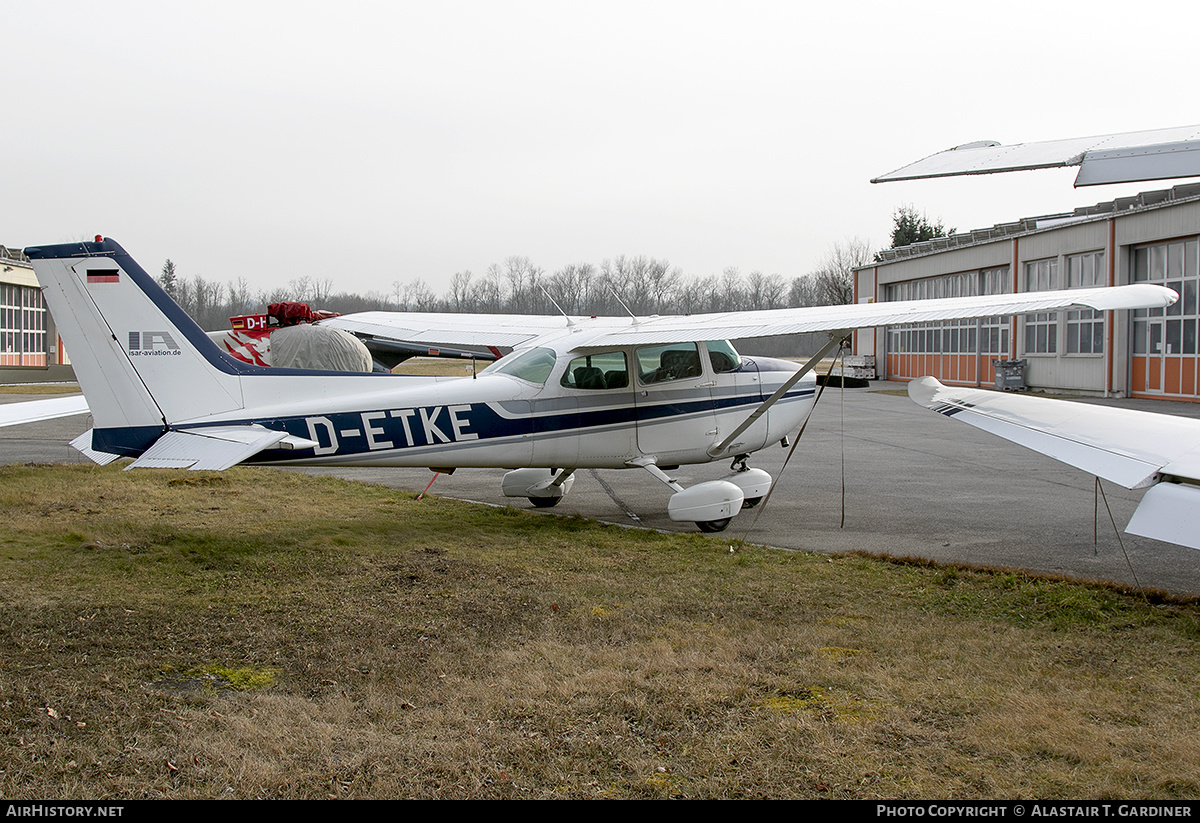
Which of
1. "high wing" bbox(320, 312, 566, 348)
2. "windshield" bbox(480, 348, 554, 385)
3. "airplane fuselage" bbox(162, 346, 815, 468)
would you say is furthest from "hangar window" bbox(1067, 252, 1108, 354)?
"windshield" bbox(480, 348, 554, 385)

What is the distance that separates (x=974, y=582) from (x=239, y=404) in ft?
19.9

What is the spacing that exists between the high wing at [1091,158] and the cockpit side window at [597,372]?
304 centimetres

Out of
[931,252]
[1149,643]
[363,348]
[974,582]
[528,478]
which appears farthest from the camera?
[931,252]

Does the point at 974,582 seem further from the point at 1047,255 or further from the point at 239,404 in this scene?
the point at 1047,255

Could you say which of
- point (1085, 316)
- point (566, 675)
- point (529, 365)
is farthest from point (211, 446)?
point (1085, 316)

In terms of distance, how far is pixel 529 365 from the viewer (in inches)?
357

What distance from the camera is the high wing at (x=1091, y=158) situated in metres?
7.15

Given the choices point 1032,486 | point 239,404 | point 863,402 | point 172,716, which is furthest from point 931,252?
point 172,716

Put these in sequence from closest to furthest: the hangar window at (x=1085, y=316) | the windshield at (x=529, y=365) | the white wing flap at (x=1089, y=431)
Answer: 1. the white wing flap at (x=1089, y=431)
2. the windshield at (x=529, y=365)
3. the hangar window at (x=1085, y=316)

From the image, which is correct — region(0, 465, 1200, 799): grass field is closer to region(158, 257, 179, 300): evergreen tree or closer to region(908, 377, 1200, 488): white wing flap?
region(908, 377, 1200, 488): white wing flap

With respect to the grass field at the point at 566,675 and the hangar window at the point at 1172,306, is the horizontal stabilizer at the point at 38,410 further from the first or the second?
the hangar window at the point at 1172,306

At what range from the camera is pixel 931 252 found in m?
42.8

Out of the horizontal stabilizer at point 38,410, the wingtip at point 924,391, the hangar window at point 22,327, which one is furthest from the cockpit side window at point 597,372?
the hangar window at point 22,327

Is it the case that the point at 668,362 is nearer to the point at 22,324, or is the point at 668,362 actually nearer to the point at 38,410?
the point at 38,410
